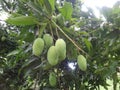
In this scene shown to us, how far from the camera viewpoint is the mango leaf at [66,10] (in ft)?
3.82

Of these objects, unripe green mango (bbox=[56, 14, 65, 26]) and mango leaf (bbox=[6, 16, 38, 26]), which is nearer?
mango leaf (bbox=[6, 16, 38, 26])

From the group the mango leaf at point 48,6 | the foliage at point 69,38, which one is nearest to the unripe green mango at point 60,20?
the foliage at point 69,38

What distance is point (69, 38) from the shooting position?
1.08 m

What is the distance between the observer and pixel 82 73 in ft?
5.67

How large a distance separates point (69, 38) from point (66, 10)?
0.15 metres

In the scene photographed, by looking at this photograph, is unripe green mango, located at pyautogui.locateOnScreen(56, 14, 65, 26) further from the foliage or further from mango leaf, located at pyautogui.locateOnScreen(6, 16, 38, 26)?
mango leaf, located at pyautogui.locateOnScreen(6, 16, 38, 26)

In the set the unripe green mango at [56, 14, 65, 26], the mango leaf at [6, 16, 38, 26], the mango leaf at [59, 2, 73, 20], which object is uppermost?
the mango leaf at [59, 2, 73, 20]

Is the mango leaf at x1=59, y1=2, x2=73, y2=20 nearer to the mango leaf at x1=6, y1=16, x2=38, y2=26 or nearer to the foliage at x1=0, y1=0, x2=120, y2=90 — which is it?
the foliage at x1=0, y1=0, x2=120, y2=90

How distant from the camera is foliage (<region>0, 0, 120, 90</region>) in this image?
3.74 ft

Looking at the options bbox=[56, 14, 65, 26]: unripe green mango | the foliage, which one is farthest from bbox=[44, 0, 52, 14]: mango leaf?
bbox=[56, 14, 65, 26]: unripe green mango

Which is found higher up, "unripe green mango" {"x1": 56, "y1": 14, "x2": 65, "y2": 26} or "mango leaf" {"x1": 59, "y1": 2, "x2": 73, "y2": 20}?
"mango leaf" {"x1": 59, "y1": 2, "x2": 73, "y2": 20}

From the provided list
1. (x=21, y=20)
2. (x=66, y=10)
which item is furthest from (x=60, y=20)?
(x=21, y=20)

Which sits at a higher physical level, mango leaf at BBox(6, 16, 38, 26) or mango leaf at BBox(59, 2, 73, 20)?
mango leaf at BBox(59, 2, 73, 20)

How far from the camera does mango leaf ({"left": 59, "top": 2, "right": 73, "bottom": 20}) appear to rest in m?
1.16
